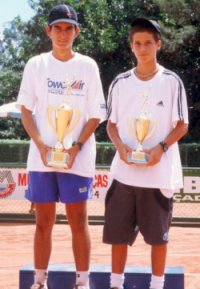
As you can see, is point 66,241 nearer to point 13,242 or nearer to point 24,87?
point 13,242

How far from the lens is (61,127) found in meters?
4.51

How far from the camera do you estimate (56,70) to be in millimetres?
4664

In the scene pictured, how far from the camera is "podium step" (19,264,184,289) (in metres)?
4.85

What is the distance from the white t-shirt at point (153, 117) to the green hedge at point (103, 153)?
17.0 meters

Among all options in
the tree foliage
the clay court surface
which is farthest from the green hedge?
the clay court surface

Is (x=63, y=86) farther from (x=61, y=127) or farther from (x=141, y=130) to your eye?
(x=141, y=130)

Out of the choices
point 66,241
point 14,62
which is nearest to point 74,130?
point 66,241

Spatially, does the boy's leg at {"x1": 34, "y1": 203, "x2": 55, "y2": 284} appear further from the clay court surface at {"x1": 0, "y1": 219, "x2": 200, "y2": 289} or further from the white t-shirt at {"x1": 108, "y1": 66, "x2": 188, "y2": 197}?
the clay court surface at {"x1": 0, "y1": 219, "x2": 200, "y2": 289}

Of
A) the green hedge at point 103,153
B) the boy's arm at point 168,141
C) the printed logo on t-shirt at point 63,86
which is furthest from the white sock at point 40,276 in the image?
the green hedge at point 103,153

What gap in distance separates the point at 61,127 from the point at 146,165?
0.62 metres

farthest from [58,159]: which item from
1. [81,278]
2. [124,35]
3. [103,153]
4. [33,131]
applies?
[124,35]

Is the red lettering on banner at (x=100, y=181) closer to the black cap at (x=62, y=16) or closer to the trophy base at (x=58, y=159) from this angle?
the black cap at (x=62, y=16)

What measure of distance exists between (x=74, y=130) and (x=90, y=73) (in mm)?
416

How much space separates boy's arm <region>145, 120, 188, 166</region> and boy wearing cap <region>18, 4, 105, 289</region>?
447 mm
